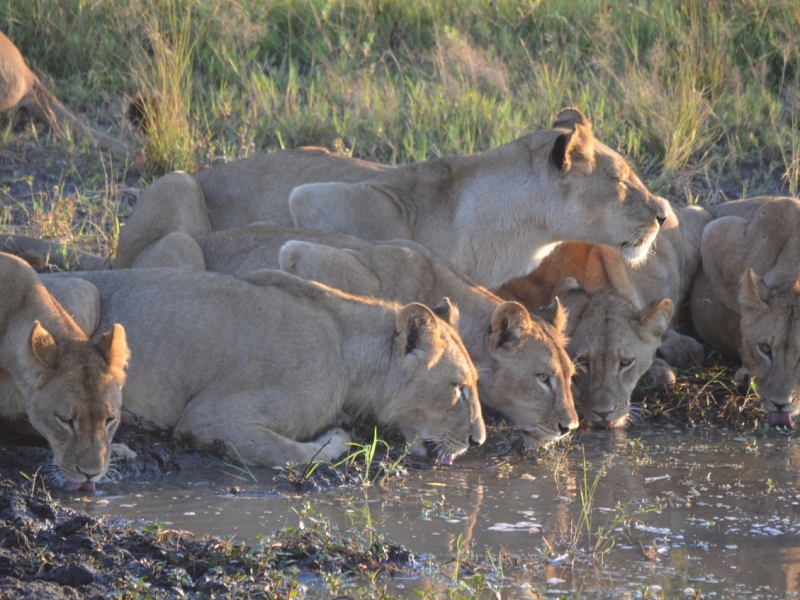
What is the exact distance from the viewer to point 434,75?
11.0 m

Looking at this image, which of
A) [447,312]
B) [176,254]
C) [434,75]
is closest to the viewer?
[447,312]

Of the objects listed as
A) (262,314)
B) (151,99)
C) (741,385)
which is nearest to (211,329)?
(262,314)

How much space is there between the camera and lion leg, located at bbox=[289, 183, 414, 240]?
7500 millimetres

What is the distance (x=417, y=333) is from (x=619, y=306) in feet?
4.73

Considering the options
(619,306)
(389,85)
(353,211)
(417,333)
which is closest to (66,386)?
(417,333)

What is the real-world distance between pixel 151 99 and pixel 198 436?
457 cm

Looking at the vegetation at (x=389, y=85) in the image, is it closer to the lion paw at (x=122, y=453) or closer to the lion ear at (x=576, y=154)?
the lion ear at (x=576, y=154)

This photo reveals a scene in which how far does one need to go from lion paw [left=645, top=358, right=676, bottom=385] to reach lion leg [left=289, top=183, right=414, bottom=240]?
5.01 feet

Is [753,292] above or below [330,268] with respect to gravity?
below

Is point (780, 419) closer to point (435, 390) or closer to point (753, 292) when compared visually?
point (753, 292)

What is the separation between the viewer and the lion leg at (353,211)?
750 centimetres

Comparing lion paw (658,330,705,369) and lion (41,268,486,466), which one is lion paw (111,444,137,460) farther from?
lion paw (658,330,705,369)

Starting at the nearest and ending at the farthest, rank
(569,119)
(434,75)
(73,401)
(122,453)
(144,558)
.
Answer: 1. (144,558)
2. (73,401)
3. (122,453)
4. (569,119)
5. (434,75)

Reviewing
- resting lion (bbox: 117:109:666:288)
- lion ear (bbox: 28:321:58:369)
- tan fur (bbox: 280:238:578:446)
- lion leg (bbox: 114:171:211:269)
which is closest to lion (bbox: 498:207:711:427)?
resting lion (bbox: 117:109:666:288)
